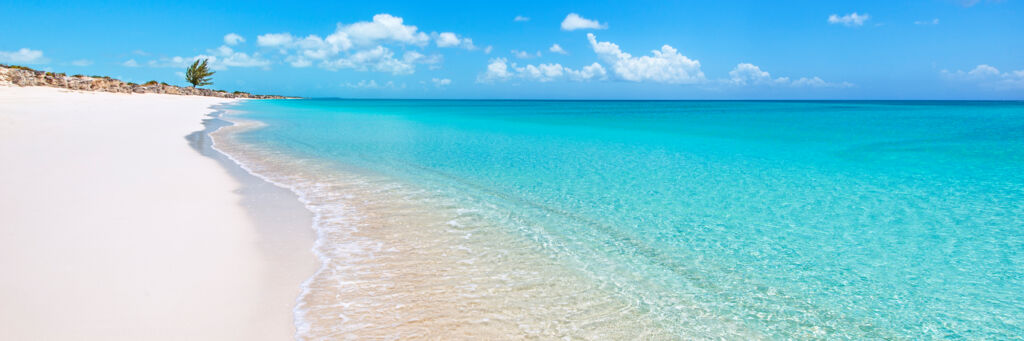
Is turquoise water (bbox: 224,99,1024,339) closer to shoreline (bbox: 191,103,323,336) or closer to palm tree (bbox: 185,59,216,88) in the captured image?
shoreline (bbox: 191,103,323,336)

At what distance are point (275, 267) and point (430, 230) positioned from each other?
176 centimetres

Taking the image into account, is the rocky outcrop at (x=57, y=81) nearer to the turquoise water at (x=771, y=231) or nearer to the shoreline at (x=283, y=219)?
the turquoise water at (x=771, y=231)

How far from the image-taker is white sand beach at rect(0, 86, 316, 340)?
11.2ft

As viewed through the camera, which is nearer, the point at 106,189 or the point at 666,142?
the point at 106,189

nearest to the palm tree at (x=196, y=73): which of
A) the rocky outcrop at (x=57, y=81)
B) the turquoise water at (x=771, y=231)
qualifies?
the rocky outcrop at (x=57, y=81)

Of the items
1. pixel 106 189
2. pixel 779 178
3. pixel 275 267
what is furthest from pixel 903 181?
pixel 106 189

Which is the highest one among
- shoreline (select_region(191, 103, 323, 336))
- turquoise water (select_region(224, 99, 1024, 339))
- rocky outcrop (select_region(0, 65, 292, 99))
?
rocky outcrop (select_region(0, 65, 292, 99))

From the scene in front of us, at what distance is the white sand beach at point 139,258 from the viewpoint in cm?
341

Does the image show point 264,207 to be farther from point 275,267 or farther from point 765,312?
point 765,312

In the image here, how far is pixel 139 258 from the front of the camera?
4.46 m

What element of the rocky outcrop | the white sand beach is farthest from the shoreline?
the rocky outcrop

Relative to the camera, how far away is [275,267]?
4.59 meters

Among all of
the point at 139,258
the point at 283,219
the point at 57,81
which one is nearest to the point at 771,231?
the point at 283,219

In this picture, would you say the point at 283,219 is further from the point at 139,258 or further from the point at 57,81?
the point at 57,81
